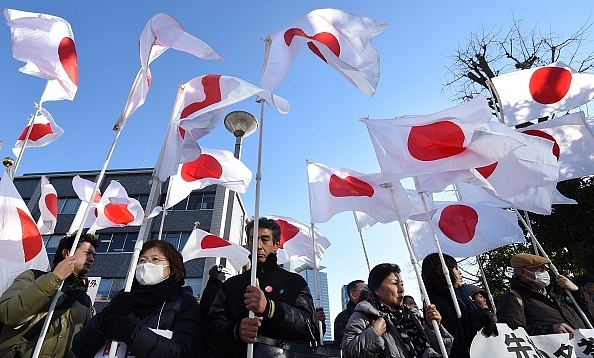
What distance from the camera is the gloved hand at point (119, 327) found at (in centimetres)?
229

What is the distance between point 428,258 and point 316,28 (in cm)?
251

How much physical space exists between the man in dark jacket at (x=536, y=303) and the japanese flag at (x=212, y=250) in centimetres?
367

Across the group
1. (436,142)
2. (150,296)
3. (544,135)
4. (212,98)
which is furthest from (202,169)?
(544,135)

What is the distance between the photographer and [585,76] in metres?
5.82

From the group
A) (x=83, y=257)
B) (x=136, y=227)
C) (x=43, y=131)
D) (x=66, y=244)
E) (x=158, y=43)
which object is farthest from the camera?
(x=136, y=227)

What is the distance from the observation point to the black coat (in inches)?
105

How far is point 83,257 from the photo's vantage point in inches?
139

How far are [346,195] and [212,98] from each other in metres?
2.24

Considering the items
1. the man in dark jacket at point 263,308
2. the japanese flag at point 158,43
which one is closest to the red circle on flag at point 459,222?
the man in dark jacket at point 263,308

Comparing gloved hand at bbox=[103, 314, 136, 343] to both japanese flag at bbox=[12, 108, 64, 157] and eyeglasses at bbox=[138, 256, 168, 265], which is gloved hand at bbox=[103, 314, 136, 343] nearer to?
eyeglasses at bbox=[138, 256, 168, 265]

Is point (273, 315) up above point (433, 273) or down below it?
below

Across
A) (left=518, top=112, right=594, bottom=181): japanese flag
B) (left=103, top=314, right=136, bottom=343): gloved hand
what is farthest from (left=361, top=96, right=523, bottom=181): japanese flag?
(left=103, top=314, right=136, bottom=343): gloved hand

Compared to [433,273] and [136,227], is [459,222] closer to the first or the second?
[433,273]

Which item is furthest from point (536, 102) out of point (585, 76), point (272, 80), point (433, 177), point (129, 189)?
point (129, 189)
